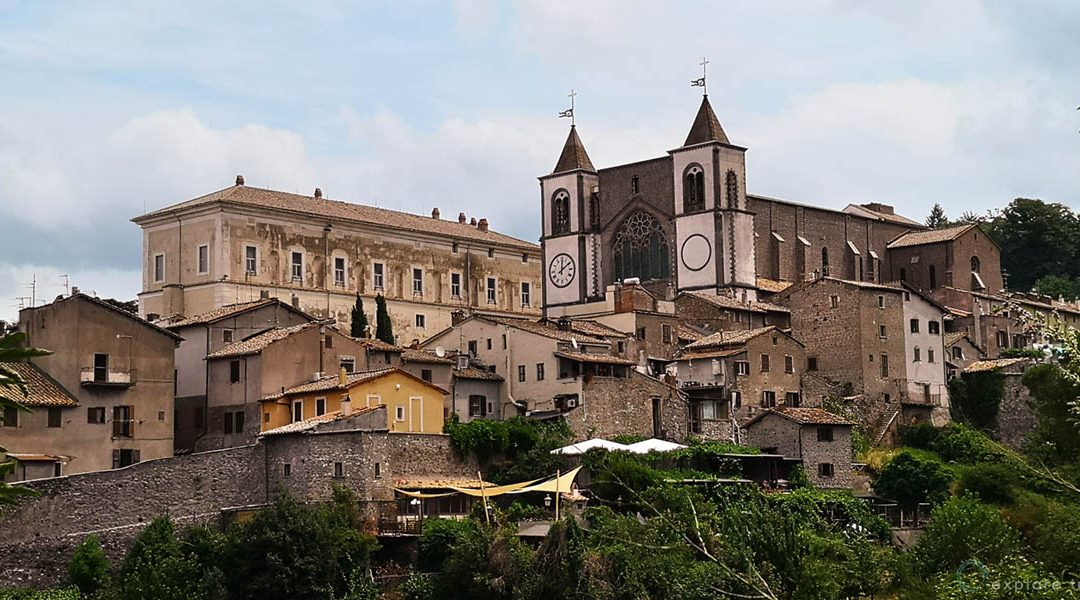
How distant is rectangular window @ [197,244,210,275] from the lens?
7331cm

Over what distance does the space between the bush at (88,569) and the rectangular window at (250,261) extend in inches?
1124

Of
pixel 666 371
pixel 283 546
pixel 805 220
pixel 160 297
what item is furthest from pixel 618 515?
pixel 805 220

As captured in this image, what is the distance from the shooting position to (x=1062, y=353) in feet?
42.4

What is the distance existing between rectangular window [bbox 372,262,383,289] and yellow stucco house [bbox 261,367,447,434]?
2535 centimetres

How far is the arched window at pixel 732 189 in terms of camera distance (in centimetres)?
7719

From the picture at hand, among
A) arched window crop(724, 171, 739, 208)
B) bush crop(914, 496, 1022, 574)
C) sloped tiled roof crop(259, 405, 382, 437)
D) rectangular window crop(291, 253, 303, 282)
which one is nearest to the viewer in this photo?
bush crop(914, 496, 1022, 574)

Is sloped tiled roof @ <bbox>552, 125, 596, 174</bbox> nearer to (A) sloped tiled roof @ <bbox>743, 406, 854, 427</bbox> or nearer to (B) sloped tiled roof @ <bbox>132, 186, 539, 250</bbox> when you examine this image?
(B) sloped tiled roof @ <bbox>132, 186, 539, 250</bbox>

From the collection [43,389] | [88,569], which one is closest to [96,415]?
[43,389]

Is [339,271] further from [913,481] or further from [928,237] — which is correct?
[913,481]

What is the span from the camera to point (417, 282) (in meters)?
80.2

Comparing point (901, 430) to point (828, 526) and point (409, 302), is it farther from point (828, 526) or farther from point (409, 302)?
point (409, 302)

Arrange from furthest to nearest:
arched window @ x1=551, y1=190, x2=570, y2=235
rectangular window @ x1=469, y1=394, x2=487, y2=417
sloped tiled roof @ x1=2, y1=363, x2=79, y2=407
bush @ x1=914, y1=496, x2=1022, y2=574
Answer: arched window @ x1=551, y1=190, x2=570, y2=235 < rectangular window @ x1=469, y1=394, x2=487, y2=417 < sloped tiled roof @ x1=2, y1=363, x2=79, y2=407 < bush @ x1=914, y1=496, x2=1022, y2=574

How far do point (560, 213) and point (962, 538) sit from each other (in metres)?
40.9

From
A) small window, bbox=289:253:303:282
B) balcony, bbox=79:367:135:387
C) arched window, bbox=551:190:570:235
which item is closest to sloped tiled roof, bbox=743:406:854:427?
balcony, bbox=79:367:135:387
